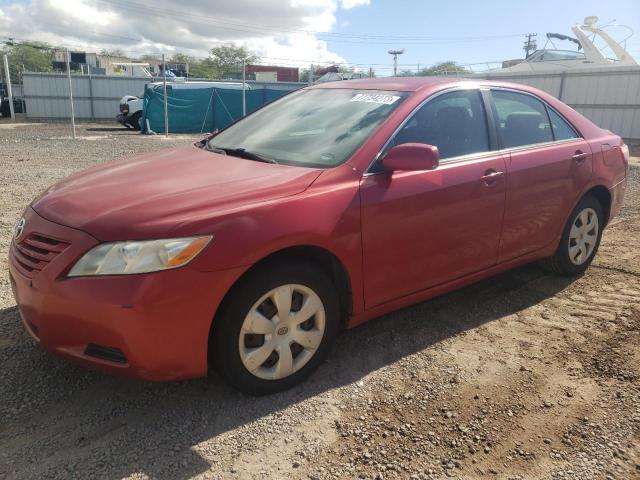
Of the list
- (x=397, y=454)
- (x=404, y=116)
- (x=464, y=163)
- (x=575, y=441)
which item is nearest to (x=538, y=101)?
(x=464, y=163)

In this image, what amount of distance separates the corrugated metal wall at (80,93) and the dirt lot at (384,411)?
74.7 feet

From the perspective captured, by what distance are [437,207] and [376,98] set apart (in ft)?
2.73

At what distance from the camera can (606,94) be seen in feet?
59.6

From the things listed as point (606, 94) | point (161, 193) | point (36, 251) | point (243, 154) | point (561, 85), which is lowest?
point (36, 251)

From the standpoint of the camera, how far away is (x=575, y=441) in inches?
98.2

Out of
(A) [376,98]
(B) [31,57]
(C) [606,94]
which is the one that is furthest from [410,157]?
(B) [31,57]

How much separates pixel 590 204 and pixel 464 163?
1.66 metres

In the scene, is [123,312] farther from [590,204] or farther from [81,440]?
[590,204]

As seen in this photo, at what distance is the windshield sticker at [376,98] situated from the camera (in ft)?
11.0

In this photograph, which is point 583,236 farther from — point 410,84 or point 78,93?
point 78,93

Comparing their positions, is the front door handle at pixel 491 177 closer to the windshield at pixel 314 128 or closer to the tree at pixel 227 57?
the windshield at pixel 314 128

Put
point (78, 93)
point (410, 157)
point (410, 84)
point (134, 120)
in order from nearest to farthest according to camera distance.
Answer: point (410, 157) → point (410, 84) → point (134, 120) → point (78, 93)

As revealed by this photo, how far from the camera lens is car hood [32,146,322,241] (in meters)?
2.38

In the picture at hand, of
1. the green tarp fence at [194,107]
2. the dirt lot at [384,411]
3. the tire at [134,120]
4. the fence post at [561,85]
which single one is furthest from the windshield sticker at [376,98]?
the tire at [134,120]
